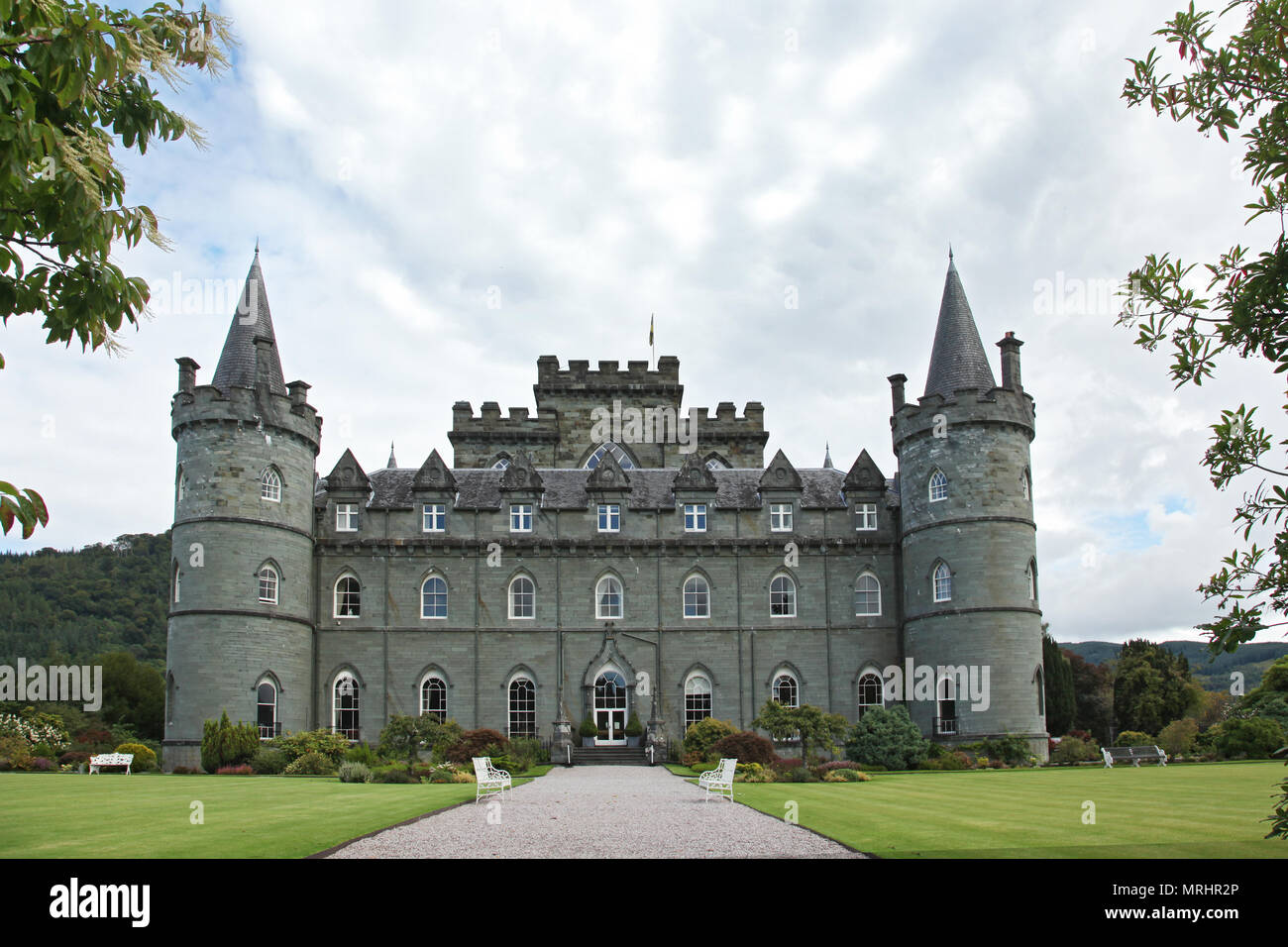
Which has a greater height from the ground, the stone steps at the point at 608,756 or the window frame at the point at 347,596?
the window frame at the point at 347,596

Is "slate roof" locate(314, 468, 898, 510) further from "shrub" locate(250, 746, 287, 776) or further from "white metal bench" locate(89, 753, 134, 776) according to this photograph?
"white metal bench" locate(89, 753, 134, 776)

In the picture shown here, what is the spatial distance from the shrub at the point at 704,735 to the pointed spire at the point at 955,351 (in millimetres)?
15264

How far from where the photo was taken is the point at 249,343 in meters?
41.2

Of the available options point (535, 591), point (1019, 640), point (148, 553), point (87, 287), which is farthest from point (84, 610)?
point (87, 287)

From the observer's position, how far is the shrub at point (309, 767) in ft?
112

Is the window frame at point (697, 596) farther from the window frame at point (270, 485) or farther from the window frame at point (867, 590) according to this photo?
the window frame at point (270, 485)

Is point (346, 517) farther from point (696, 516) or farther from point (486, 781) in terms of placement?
point (486, 781)

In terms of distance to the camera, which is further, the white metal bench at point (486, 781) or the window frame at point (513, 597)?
the window frame at point (513, 597)

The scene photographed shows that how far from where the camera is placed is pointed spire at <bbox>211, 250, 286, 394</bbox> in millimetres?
40500

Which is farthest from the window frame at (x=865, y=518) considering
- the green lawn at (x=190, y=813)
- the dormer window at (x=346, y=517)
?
the green lawn at (x=190, y=813)

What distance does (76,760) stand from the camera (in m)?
34.9

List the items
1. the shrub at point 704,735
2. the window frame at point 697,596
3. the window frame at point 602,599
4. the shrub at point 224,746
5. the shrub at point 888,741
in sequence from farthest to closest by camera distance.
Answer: the window frame at point 697,596
the window frame at point 602,599
the shrub at point 704,735
the shrub at point 224,746
the shrub at point 888,741

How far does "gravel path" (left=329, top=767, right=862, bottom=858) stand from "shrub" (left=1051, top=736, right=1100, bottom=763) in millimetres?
20497

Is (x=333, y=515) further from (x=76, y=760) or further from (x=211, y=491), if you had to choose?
(x=76, y=760)
